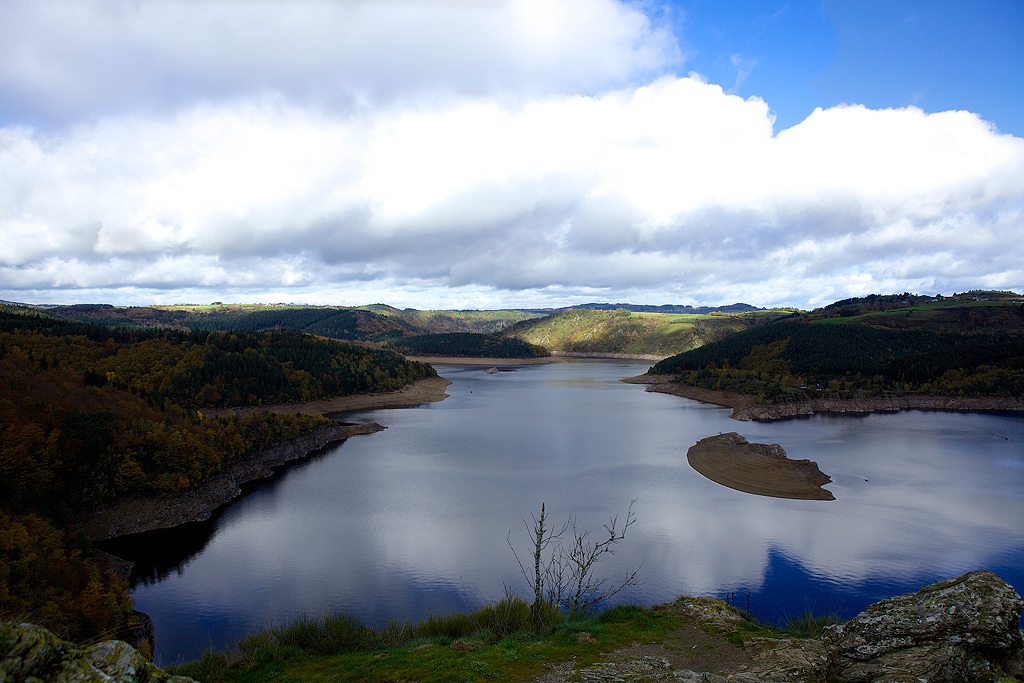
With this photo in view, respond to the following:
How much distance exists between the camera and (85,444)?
93.9 ft

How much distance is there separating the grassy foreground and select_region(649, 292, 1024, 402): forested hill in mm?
67448

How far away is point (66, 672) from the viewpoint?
591cm

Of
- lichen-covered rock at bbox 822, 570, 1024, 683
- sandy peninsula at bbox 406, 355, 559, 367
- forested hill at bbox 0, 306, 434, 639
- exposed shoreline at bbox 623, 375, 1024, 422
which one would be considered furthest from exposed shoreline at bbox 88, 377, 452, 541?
sandy peninsula at bbox 406, 355, 559, 367

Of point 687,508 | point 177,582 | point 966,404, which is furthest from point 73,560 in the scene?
point 966,404

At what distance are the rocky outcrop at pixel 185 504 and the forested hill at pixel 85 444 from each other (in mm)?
597

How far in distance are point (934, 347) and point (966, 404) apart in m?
20.3

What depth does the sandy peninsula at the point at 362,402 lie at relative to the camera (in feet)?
226

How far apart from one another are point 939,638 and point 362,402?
79946 mm

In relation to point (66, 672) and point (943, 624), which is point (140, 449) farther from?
point (943, 624)

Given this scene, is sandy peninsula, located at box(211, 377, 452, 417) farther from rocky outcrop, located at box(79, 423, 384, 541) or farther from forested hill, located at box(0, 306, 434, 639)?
rocky outcrop, located at box(79, 423, 384, 541)

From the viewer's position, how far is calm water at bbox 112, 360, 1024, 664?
21875 millimetres

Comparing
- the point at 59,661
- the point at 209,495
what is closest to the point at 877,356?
the point at 209,495

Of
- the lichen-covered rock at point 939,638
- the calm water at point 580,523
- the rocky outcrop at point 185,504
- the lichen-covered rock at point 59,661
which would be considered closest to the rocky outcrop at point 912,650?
the lichen-covered rock at point 939,638

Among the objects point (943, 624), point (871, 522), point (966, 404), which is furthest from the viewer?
point (966, 404)
